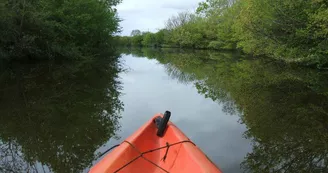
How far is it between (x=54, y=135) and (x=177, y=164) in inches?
129

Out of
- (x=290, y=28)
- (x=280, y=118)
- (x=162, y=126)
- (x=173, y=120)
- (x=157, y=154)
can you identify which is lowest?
(x=290, y=28)

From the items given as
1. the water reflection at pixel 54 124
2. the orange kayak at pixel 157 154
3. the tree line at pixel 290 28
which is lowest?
the tree line at pixel 290 28

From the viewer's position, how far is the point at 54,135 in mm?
5609

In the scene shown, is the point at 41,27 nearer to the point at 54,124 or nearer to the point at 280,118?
the point at 54,124

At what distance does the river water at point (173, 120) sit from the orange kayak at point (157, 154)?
1041 millimetres

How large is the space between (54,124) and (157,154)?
11.6 ft

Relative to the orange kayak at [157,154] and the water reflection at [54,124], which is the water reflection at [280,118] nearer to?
the orange kayak at [157,154]

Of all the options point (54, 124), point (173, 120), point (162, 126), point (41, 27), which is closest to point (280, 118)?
point (173, 120)

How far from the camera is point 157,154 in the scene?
3.74 meters

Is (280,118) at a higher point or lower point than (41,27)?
lower

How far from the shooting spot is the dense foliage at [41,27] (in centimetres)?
1642

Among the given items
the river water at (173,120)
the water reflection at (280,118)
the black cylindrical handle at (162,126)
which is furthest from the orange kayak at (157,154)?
the water reflection at (280,118)

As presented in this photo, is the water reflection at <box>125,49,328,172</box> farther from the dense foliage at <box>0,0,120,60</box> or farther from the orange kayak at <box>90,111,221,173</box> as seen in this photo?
the dense foliage at <box>0,0,120,60</box>

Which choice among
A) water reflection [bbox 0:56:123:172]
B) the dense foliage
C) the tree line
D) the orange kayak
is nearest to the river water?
water reflection [bbox 0:56:123:172]
